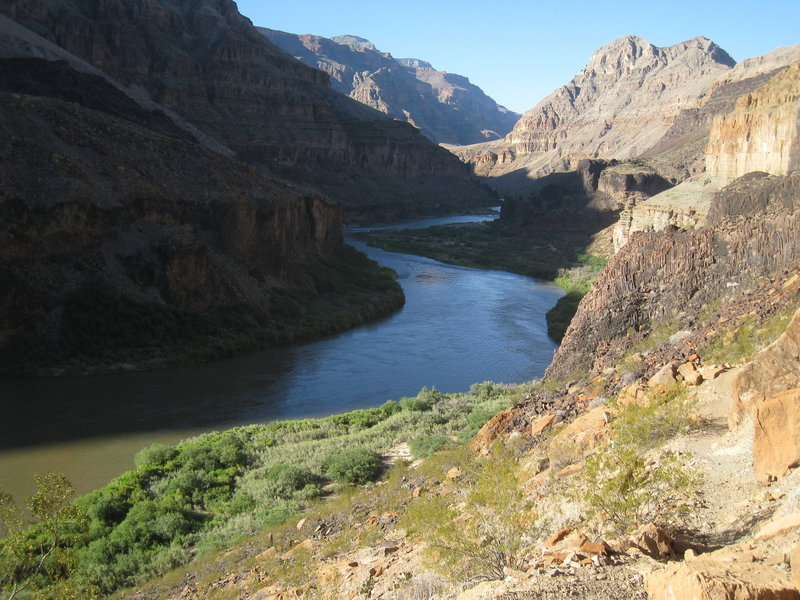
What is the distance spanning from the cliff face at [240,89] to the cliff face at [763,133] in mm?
61058

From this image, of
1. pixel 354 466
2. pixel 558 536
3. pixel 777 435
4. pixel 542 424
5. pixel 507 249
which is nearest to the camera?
pixel 777 435

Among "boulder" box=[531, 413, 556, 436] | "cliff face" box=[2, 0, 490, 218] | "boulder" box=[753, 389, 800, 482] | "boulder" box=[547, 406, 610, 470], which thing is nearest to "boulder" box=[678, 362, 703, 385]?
"boulder" box=[547, 406, 610, 470]

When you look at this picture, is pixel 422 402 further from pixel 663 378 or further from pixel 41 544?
pixel 41 544

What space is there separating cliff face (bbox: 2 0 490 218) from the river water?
187ft

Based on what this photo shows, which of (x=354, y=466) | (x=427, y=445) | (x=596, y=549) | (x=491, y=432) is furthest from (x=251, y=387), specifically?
(x=596, y=549)

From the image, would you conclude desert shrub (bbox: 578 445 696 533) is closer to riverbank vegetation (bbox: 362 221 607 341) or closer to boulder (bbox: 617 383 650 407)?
boulder (bbox: 617 383 650 407)

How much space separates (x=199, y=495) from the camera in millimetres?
16266

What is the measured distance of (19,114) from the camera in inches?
1443

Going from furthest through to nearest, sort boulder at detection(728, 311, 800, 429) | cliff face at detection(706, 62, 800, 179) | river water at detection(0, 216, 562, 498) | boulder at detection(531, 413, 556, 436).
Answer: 1. cliff face at detection(706, 62, 800, 179)
2. river water at detection(0, 216, 562, 498)
3. boulder at detection(531, 413, 556, 436)
4. boulder at detection(728, 311, 800, 429)

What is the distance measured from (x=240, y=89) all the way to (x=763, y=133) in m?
73.2

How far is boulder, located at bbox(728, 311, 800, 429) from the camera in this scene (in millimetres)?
8977

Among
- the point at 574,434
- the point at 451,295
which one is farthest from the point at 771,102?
the point at 574,434

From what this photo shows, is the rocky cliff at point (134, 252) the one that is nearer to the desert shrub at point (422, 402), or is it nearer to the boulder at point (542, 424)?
the desert shrub at point (422, 402)

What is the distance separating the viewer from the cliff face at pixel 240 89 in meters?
84.9
